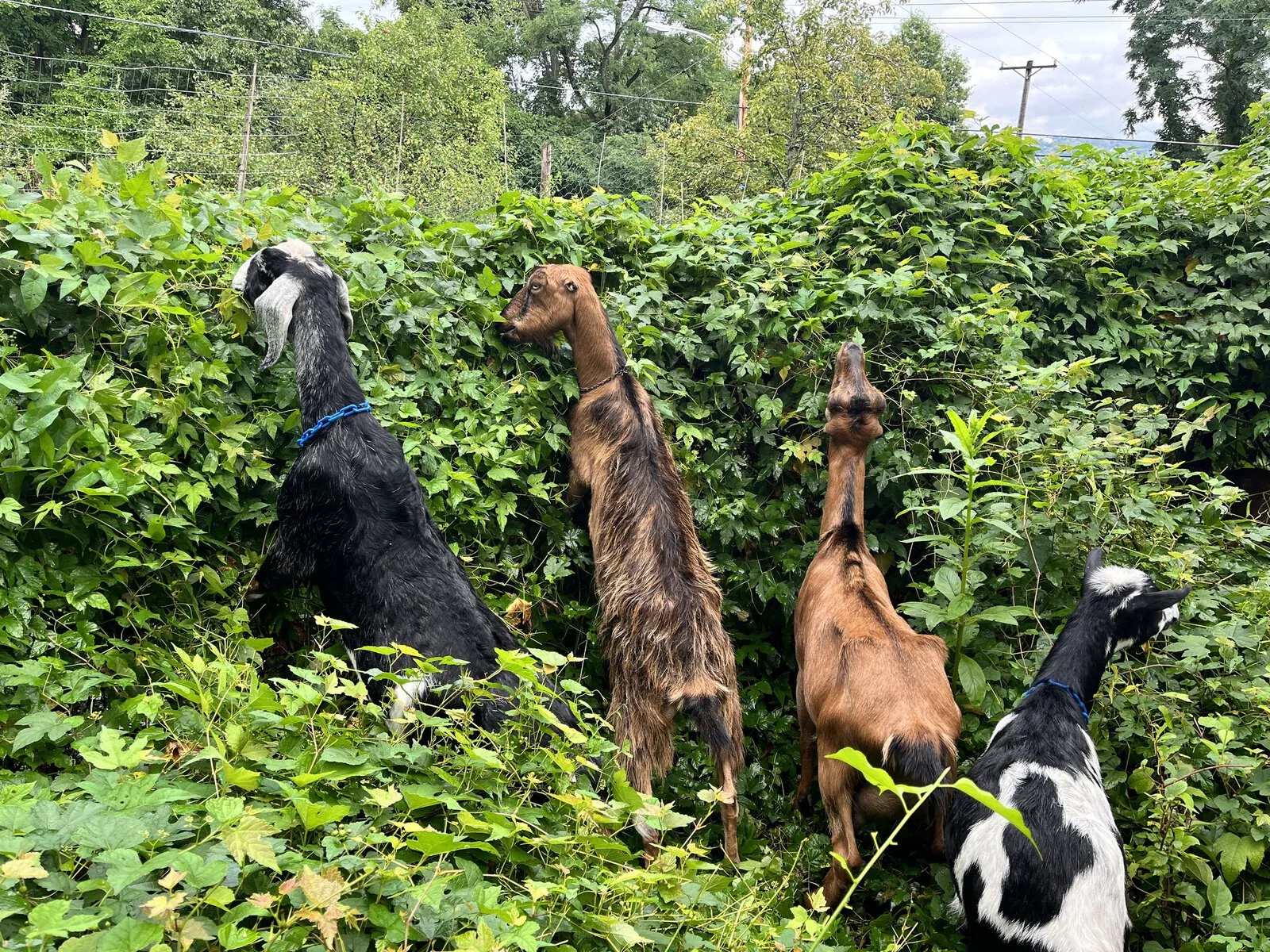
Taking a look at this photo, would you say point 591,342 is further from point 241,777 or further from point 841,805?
point 241,777

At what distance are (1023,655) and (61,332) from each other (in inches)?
152

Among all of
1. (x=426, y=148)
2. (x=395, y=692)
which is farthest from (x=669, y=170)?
(x=395, y=692)

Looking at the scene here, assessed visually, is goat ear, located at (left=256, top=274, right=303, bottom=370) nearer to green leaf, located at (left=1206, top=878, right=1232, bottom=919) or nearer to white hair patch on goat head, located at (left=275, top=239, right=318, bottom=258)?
white hair patch on goat head, located at (left=275, top=239, right=318, bottom=258)

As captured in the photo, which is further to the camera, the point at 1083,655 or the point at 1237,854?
the point at 1083,655

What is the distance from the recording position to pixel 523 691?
1.98 meters

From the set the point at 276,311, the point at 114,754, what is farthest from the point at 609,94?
the point at 114,754

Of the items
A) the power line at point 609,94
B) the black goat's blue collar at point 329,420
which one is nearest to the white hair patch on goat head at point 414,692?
the black goat's blue collar at point 329,420

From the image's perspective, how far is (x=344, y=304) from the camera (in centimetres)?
325

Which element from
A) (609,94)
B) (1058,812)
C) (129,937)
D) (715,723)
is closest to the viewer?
(129,937)

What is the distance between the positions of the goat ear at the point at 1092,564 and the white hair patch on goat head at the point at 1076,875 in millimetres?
702

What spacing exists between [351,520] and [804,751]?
82.1 inches

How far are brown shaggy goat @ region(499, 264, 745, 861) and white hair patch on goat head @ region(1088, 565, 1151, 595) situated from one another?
1404mm

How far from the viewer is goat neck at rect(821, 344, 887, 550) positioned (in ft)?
11.5

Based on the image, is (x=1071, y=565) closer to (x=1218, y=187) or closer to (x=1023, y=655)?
(x=1023, y=655)
